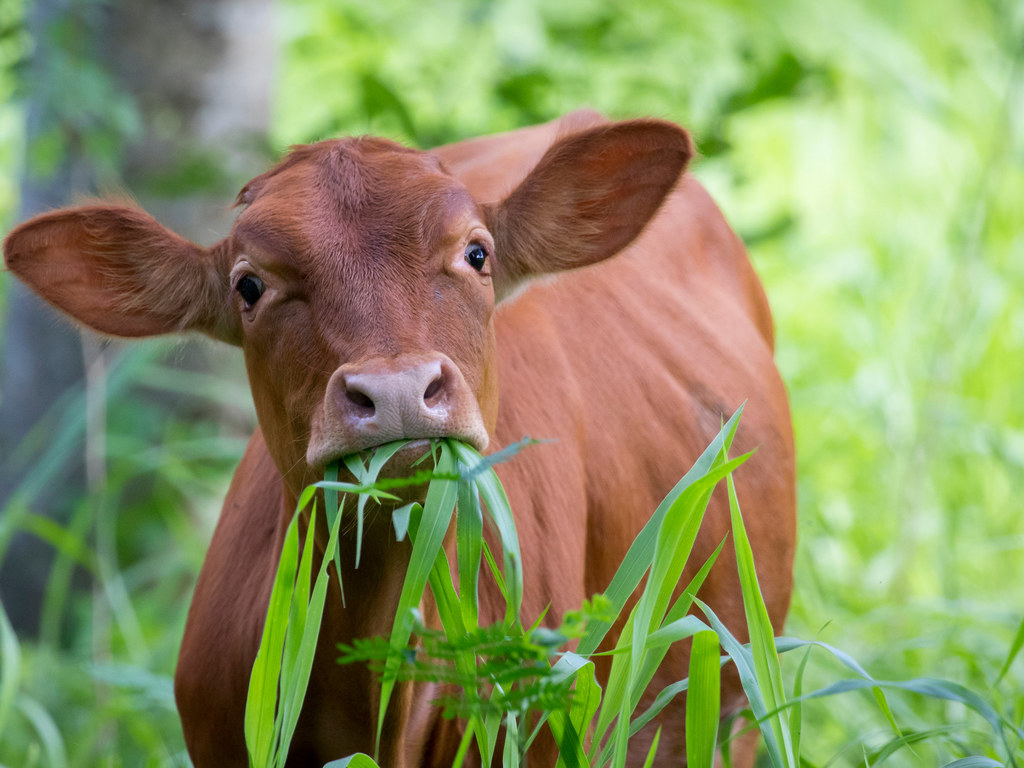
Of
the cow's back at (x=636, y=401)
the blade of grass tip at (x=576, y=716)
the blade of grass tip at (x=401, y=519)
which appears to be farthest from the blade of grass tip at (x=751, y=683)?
the cow's back at (x=636, y=401)

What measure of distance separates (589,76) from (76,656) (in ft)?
10.00

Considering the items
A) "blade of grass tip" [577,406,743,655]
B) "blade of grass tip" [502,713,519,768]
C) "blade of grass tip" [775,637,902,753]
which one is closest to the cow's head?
"blade of grass tip" [577,406,743,655]

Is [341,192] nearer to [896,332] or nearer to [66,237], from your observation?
[66,237]

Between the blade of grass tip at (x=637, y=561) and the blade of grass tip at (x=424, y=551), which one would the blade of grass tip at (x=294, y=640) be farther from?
the blade of grass tip at (x=637, y=561)

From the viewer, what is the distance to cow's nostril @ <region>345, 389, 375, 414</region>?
1804 millimetres

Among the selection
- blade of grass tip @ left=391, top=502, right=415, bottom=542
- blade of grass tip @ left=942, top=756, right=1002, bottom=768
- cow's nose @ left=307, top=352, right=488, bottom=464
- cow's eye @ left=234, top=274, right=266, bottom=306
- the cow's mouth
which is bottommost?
blade of grass tip @ left=942, top=756, right=1002, bottom=768

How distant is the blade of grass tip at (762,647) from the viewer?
179 cm

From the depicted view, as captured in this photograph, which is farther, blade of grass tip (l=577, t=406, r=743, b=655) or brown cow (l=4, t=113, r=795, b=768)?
brown cow (l=4, t=113, r=795, b=768)

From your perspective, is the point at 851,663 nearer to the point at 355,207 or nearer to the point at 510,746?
the point at 510,746

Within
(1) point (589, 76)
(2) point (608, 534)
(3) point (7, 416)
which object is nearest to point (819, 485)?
(1) point (589, 76)

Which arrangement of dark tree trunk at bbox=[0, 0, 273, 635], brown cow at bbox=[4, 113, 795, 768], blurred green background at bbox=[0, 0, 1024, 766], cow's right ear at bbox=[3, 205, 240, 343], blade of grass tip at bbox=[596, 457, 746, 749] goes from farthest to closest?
dark tree trunk at bbox=[0, 0, 273, 635]
blurred green background at bbox=[0, 0, 1024, 766]
cow's right ear at bbox=[3, 205, 240, 343]
brown cow at bbox=[4, 113, 795, 768]
blade of grass tip at bbox=[596, 457, 746, 749]

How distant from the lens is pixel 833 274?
5.50 meters

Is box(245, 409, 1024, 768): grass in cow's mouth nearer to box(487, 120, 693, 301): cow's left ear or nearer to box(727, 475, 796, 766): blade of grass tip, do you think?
box(727, 475, 796, 766): blade of grass tip

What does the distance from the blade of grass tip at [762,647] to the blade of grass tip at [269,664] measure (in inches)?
27.1
